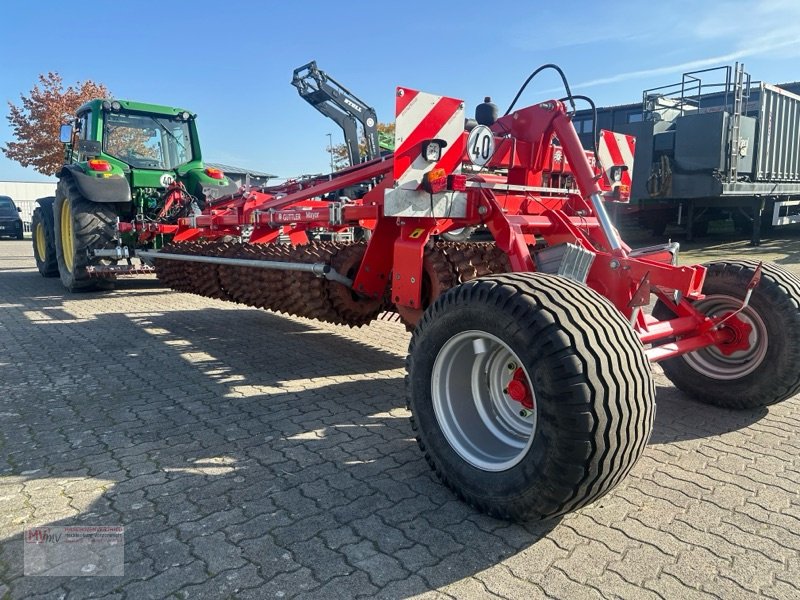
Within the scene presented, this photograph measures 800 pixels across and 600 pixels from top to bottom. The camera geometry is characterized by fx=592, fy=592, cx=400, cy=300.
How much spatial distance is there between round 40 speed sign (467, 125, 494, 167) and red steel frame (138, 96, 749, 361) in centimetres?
10

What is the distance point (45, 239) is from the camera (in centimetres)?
962

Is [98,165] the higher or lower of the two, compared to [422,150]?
higher

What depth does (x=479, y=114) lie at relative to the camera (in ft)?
13.9

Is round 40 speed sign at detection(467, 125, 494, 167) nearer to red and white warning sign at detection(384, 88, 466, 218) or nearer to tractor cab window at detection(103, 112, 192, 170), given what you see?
red and white warning sign at detection(384, 88, 466, 218)

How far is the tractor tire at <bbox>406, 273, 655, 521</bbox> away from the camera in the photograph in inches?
82.6

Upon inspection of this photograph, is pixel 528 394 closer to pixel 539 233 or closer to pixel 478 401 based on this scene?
pixel 478 401

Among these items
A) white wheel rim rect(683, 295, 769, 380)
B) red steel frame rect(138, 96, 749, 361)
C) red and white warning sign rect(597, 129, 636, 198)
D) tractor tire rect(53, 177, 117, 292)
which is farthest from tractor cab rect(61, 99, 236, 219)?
white wheel rim rect(683, 295, 769, 380)

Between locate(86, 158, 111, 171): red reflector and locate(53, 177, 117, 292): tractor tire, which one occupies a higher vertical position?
locate(86, 158, 111, 171): red reflector

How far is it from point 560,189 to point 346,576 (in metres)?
3.00

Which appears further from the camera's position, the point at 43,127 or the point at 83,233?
the point at 43,127

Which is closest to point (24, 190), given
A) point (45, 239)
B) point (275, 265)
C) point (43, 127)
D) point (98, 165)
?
point (43, 127)

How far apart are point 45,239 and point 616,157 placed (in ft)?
29.6

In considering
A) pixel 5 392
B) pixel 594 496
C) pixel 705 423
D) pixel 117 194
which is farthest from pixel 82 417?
pixel 117 194

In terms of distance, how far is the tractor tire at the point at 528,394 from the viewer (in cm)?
210
